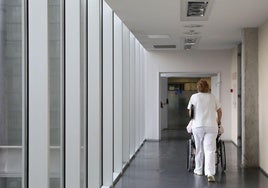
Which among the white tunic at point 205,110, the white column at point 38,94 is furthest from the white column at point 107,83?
the white column at point 38,94

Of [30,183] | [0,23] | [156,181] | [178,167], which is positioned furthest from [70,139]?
[178,167]

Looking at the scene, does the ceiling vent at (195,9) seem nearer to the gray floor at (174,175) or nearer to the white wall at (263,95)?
the white wall at (263,95)

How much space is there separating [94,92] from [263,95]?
12.0ft

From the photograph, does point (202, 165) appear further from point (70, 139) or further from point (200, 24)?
point (70, 139)

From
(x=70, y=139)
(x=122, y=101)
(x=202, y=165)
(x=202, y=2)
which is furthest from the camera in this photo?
(x=122, y=101)

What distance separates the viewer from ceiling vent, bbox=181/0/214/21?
6.48m

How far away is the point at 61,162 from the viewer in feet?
14.9

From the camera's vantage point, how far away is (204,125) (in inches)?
297

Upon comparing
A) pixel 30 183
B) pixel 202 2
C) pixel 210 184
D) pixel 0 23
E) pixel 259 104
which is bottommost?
pixel 210 184

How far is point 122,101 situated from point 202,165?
194 centimetres

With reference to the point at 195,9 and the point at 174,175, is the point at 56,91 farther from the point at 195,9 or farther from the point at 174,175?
the point at 174,175

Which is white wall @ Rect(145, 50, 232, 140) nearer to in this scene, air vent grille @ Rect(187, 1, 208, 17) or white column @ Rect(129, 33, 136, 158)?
white column @ Rect(129, 33, 136, 158)

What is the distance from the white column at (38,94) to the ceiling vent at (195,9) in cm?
332

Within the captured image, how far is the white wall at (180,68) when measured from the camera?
1310cm
